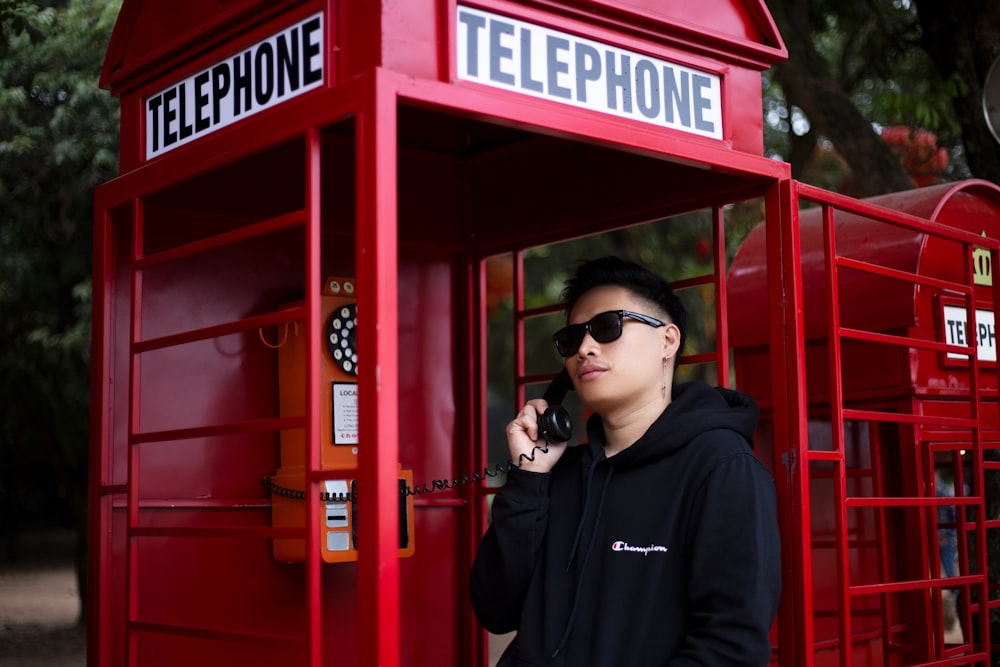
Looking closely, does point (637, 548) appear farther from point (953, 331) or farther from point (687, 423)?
point (953, 331)

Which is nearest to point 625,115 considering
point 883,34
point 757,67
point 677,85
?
point 677,85

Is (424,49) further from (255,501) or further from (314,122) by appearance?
(255,501)

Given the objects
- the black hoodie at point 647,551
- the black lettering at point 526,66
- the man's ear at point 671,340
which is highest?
the black lettering at point 526,66

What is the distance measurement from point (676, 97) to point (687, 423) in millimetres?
1122

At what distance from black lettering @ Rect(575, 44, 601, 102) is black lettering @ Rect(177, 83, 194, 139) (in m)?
1.31

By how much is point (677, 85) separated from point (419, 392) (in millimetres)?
2227

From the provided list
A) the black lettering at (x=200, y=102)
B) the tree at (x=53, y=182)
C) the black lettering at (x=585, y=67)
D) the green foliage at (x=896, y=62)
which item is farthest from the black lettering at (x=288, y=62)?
the tree at (x=53, y=182)

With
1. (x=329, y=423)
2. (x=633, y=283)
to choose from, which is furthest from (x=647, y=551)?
(x=329, y=423)

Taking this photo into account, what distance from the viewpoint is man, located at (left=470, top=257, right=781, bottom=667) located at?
321cm

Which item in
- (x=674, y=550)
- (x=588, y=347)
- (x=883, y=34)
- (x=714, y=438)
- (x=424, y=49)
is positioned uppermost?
(x=883, y=34)

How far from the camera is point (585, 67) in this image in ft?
11.8

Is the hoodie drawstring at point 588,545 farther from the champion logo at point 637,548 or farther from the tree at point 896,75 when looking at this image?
the tree at point 896,75

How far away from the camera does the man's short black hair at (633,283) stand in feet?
12.4

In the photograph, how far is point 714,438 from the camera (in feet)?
11.4
